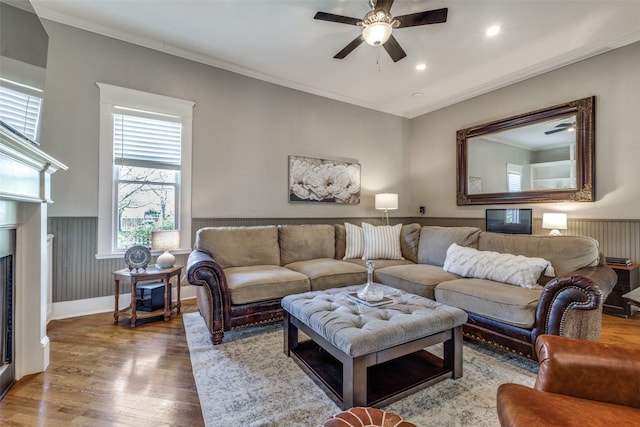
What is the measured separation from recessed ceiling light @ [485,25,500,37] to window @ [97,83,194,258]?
3.39m

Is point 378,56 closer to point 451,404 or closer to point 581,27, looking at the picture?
point 581,27

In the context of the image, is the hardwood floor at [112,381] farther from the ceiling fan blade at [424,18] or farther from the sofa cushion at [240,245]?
the ceiling fan blade at [424,18]

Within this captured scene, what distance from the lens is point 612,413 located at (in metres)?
0.90

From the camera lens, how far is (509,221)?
13.1 ft

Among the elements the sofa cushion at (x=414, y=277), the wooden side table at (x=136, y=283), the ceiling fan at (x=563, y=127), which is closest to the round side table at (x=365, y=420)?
the sofa cushion at (x=414, y=277)

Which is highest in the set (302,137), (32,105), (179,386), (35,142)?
(302,137)

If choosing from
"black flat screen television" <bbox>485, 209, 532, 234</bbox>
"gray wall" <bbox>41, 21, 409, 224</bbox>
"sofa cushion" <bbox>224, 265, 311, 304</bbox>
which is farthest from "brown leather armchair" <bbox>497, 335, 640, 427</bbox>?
"gray wall" <bbox>41, 21, 409, 224</bbox>

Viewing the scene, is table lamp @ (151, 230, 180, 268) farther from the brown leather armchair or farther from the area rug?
the brown leather armchair

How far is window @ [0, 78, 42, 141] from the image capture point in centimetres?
140

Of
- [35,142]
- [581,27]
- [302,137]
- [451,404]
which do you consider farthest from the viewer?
[302,137]

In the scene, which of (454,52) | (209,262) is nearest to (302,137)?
(454,52)

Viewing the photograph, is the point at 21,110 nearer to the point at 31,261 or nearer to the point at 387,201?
the point at 31,261

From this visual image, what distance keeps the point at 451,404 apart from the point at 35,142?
290cm

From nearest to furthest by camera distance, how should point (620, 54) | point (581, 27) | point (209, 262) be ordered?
1. point (209, 262)
2. point (581, 27)
3. point (620, 54)
